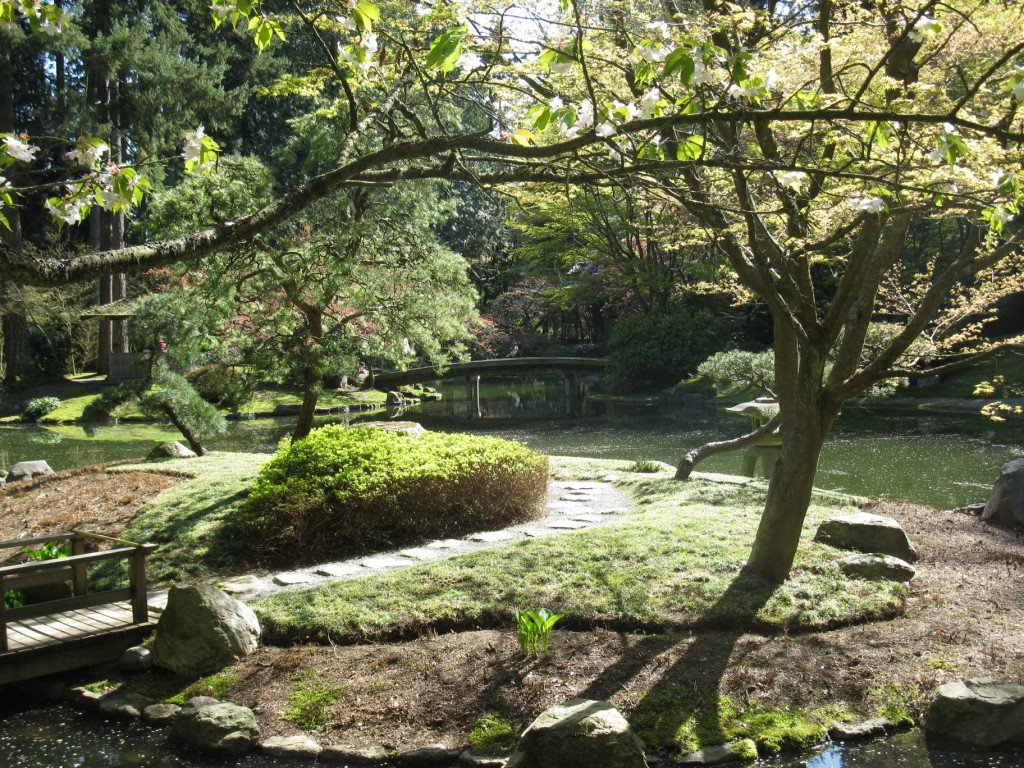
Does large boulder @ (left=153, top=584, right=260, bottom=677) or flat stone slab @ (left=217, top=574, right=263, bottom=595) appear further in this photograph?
flat stone slab @ (left=217, top=574, right=263, bottom=595)

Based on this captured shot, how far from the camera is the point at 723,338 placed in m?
28.4

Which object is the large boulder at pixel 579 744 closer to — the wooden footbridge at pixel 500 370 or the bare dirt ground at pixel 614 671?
the bare dirt ground at pixel 614 671

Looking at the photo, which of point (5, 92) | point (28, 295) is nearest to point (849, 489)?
point (28, 295)

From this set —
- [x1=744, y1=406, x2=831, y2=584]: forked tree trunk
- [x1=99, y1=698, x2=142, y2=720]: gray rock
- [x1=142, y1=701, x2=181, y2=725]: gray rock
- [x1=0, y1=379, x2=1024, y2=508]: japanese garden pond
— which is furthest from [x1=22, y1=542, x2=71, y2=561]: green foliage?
[x1=0, y1=379, x2=1024, y2=508]: japanese garden pond

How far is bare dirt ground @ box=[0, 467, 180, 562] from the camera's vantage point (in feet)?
30.1

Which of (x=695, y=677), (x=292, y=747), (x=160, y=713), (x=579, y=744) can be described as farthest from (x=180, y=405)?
(x=579, y=744)

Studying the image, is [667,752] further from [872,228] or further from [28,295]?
[28,295]

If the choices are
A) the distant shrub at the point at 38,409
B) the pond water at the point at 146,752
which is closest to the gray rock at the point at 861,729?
the pond water at the point at 146,752

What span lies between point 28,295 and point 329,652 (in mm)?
23020

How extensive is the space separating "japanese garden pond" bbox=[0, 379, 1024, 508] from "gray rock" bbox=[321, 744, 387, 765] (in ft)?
31.7

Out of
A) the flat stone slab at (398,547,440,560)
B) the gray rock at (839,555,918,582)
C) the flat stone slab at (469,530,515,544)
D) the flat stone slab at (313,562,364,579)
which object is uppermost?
the gray rock at (839,555,918,582)

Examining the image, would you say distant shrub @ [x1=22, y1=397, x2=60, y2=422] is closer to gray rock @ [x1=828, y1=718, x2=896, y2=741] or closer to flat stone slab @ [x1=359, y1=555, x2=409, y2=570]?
flat stone slab @ [x1=359, y1=555, x2=409, y2=570]

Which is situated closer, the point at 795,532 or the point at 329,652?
the point at 329,652

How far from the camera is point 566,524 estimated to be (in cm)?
857
